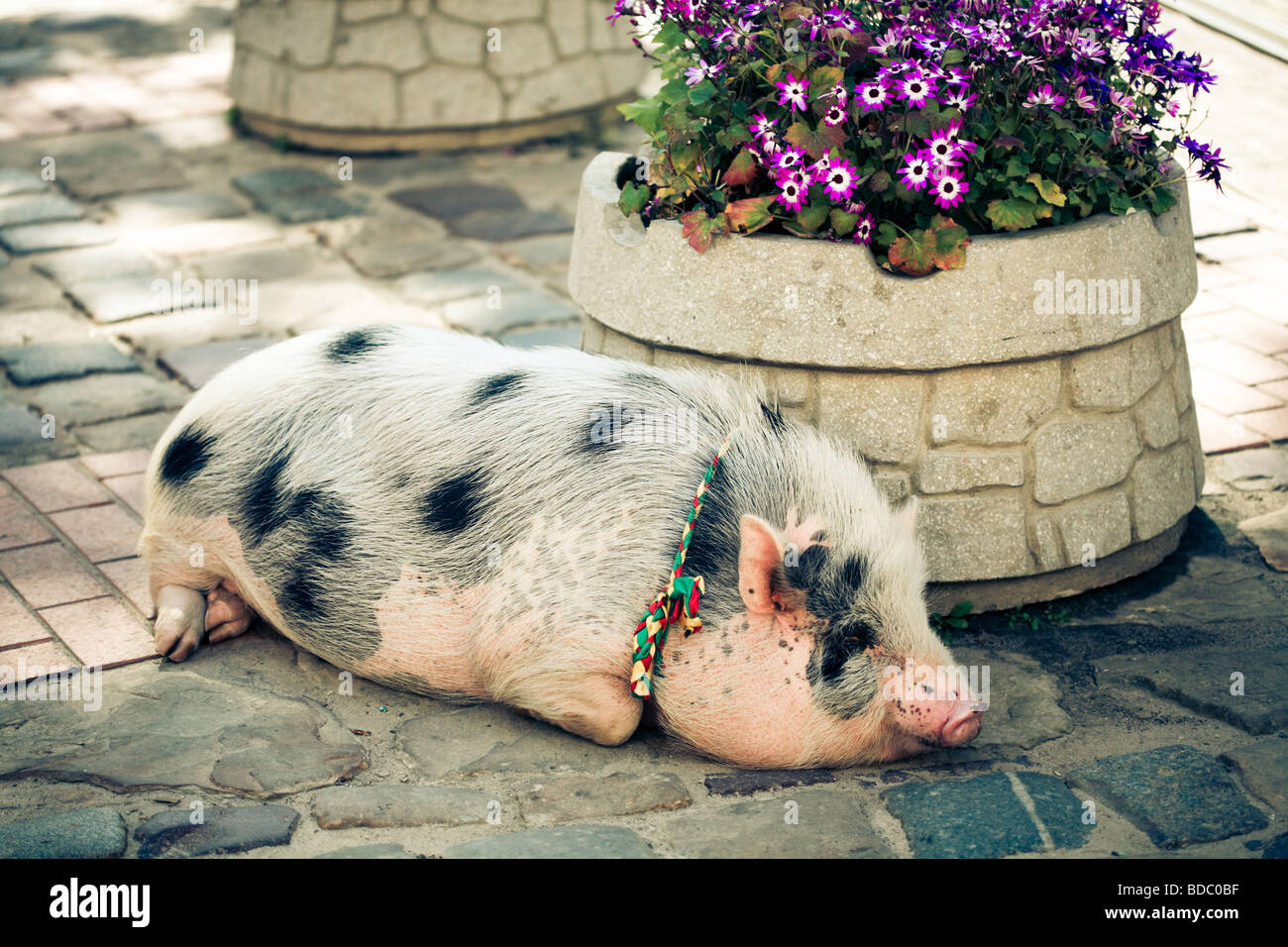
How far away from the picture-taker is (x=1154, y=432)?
362 centimetres

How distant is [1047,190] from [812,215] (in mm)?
557

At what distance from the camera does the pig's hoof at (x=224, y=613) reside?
3.49 meters

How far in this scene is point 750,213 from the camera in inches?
131

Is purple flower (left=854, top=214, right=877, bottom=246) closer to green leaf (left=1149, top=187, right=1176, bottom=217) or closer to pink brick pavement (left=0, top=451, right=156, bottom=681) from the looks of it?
green leaf (left=1149, top=187, right=1176, bottom=217)

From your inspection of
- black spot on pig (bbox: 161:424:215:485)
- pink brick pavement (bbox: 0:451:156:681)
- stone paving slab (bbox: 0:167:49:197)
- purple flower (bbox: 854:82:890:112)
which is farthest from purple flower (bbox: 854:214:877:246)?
stone paving slab (bbox: 0:167:49:197)

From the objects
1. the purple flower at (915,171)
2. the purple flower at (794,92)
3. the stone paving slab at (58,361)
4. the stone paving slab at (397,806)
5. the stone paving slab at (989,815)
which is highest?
the purple flower at (794,92)

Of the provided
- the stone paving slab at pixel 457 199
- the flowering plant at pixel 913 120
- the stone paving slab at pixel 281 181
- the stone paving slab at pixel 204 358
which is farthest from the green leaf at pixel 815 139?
the stone paving slab at pixel 281 181

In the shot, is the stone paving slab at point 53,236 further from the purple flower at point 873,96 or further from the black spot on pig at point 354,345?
the purple flower at point 873,96

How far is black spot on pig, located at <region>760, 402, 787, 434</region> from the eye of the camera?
313 centimetres

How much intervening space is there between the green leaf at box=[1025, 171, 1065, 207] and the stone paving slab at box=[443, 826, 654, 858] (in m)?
1.76

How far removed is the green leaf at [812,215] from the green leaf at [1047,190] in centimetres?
49

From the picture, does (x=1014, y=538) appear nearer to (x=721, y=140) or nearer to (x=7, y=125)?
(x=721, y=140)

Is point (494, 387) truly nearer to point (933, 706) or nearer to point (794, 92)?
point (794, 92)

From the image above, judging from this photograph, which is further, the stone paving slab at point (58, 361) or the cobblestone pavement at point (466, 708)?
the stone paving slab at point (58, 361)
